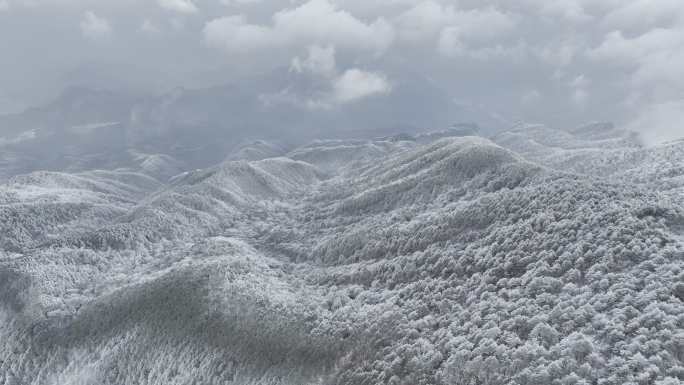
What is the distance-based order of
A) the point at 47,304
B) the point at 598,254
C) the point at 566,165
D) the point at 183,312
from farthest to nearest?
the point at 566,165, the point at 47,304, the point at 183,312, the point at 598,254

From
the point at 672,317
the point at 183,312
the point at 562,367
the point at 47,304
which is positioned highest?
the point at 672,317

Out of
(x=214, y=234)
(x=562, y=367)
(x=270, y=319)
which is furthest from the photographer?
(x=214, y=234)

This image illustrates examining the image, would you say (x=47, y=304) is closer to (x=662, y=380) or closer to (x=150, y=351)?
(x=150, y=351)

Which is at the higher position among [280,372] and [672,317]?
[672,317]

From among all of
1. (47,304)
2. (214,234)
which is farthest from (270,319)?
(214,234)

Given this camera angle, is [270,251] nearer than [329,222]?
Yes

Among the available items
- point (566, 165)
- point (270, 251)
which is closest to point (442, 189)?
point (270, 251)
